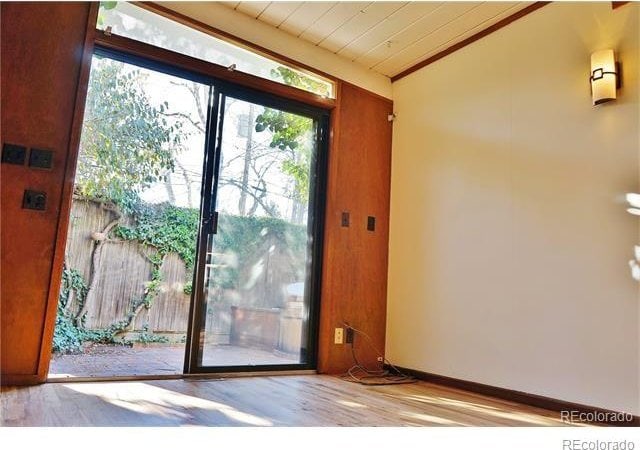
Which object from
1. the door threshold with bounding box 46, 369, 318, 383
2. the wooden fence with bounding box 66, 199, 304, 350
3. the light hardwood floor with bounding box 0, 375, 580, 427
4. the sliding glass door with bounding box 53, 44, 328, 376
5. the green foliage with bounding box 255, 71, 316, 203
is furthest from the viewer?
the green foliage with bounding box 255, 71, 316, 203

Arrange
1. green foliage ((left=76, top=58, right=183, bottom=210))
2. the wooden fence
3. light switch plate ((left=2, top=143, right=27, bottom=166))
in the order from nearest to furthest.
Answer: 1. light switch plate ((left=2, top=143, right=27, bottom=166))
2. green foliage ((left=76, top=58, right=183, bottom=210))
3. the wooden fence

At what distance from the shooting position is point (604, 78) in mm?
2322

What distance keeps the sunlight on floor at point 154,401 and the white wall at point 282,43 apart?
2268 mm

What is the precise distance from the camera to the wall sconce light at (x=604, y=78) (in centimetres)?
231

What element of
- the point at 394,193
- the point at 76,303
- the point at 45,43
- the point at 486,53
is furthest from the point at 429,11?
the point at 76,303

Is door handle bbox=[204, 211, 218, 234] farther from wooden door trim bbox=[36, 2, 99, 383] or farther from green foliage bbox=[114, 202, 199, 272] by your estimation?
wooden door trim bbox=[36, 2, 99, 383]

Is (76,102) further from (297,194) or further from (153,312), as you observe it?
(153,312)

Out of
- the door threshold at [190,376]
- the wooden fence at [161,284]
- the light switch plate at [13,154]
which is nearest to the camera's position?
the light switch plate at [13,154]

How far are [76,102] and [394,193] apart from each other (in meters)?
2.37

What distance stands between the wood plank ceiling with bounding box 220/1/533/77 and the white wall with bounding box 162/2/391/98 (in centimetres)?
5

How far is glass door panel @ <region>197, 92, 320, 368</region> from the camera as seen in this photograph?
2.88 m

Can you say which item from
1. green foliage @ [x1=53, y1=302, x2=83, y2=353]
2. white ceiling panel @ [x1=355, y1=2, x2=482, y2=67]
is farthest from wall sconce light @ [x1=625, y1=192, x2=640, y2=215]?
green foliage @ [x1=53, y1=302, x2=83, y2=353]

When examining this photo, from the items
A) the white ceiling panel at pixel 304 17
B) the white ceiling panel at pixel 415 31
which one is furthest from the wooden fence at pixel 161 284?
the white ceiling panel at pixel 415 31

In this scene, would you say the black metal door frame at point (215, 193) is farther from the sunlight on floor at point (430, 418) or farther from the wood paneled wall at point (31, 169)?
the sunlight on floor at point (430, 418)
